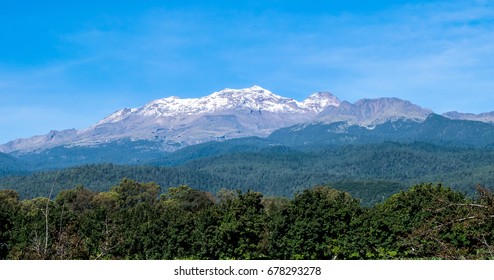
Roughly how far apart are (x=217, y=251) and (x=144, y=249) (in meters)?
9.82

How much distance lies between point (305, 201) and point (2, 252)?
3010 centimetres

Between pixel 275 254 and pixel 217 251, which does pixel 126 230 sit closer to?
pixel 217 251

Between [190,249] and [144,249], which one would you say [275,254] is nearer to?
[190,249]

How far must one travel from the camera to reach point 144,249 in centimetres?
5569

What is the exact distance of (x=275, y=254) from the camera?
171 ft
